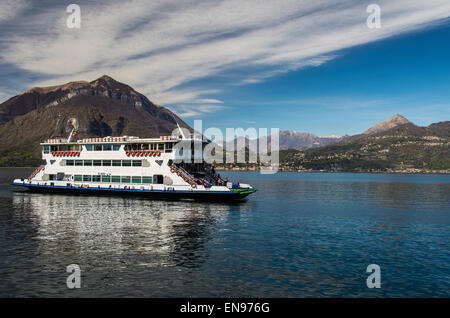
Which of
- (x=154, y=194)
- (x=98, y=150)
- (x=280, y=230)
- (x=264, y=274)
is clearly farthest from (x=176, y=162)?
(x=264, y=274)

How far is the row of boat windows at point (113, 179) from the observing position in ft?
206

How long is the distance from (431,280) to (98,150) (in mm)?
60959

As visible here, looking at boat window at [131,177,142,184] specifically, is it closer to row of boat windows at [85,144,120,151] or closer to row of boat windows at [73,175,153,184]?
row of boat windows at [73,175,153,184]

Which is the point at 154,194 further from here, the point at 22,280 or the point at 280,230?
the point at 22,280

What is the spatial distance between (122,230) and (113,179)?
3257cm

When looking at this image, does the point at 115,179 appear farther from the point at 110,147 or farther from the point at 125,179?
the point at 110,147

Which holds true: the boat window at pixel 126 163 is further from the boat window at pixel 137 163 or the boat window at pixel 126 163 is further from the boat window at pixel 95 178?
the boat window at pixel 95 178

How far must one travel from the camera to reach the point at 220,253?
27.2m

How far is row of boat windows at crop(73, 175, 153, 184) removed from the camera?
6293 centimetres

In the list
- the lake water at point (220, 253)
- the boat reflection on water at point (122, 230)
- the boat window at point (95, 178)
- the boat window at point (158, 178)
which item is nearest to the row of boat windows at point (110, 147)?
the boat window at point (158, 178)

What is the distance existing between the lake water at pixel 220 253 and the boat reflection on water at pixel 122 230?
105 mm

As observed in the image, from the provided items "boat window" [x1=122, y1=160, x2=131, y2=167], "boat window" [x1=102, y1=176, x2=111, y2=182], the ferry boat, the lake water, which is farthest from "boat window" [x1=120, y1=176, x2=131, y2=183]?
the lake water

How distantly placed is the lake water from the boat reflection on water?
105 millimetres

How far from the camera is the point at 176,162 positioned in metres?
61.4
